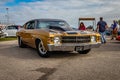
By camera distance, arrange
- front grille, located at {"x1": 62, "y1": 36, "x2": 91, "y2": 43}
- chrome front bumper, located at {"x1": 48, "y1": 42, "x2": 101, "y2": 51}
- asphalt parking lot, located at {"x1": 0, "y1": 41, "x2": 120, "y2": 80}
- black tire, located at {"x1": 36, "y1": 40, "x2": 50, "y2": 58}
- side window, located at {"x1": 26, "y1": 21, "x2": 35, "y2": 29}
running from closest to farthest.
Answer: asphalt parking lot, located at {"x1": 0, "y1": 41, "x2": 120, "y2": 80} → chrome front bumper, located at {"x1": 48, "y1": 42, "x2": 101, "y2": 51} → front grille, located at {"x1": 62, "y1": 36, "x2": 91, "y2": 43} → black tire, located at {"x1": 36, "y1": 40, "x2": 50, "y2": 58} → side window, located at {"x1": 26, "y1": 21, "x2": 35, "y2": 29}

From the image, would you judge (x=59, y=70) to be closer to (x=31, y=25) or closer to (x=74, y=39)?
(x=74, y=39)

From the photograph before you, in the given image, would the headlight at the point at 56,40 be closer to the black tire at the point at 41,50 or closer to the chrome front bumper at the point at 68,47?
the chrome front bumper at the point at 68,47

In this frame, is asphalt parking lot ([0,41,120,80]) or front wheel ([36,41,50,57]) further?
front wheel ([36,41,50,57])

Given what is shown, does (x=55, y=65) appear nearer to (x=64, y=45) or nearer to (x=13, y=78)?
(x=64, y=45)

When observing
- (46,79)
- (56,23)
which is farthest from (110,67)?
(56,23)

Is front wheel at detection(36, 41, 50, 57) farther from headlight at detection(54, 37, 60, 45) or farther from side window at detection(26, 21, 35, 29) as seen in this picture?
side window at detection(26, 21, 35, 29)

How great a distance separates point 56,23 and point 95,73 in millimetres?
4688

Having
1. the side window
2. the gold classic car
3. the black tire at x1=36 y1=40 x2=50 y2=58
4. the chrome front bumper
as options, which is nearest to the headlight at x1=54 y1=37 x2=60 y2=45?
the gold classic car

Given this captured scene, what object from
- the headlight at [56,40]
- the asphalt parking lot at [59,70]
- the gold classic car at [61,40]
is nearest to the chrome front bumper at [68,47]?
the gold classic car at [61,40]

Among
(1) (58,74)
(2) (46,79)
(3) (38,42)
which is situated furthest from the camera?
(3) (38,42)

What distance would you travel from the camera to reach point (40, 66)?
7.46m

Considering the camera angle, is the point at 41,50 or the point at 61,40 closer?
the point at 61,40

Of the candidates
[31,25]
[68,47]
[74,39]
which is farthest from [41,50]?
[31,25]

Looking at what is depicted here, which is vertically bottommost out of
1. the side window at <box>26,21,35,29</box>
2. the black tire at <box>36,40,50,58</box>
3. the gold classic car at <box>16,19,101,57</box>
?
the black tire at <box>36,40,50,58</box>
